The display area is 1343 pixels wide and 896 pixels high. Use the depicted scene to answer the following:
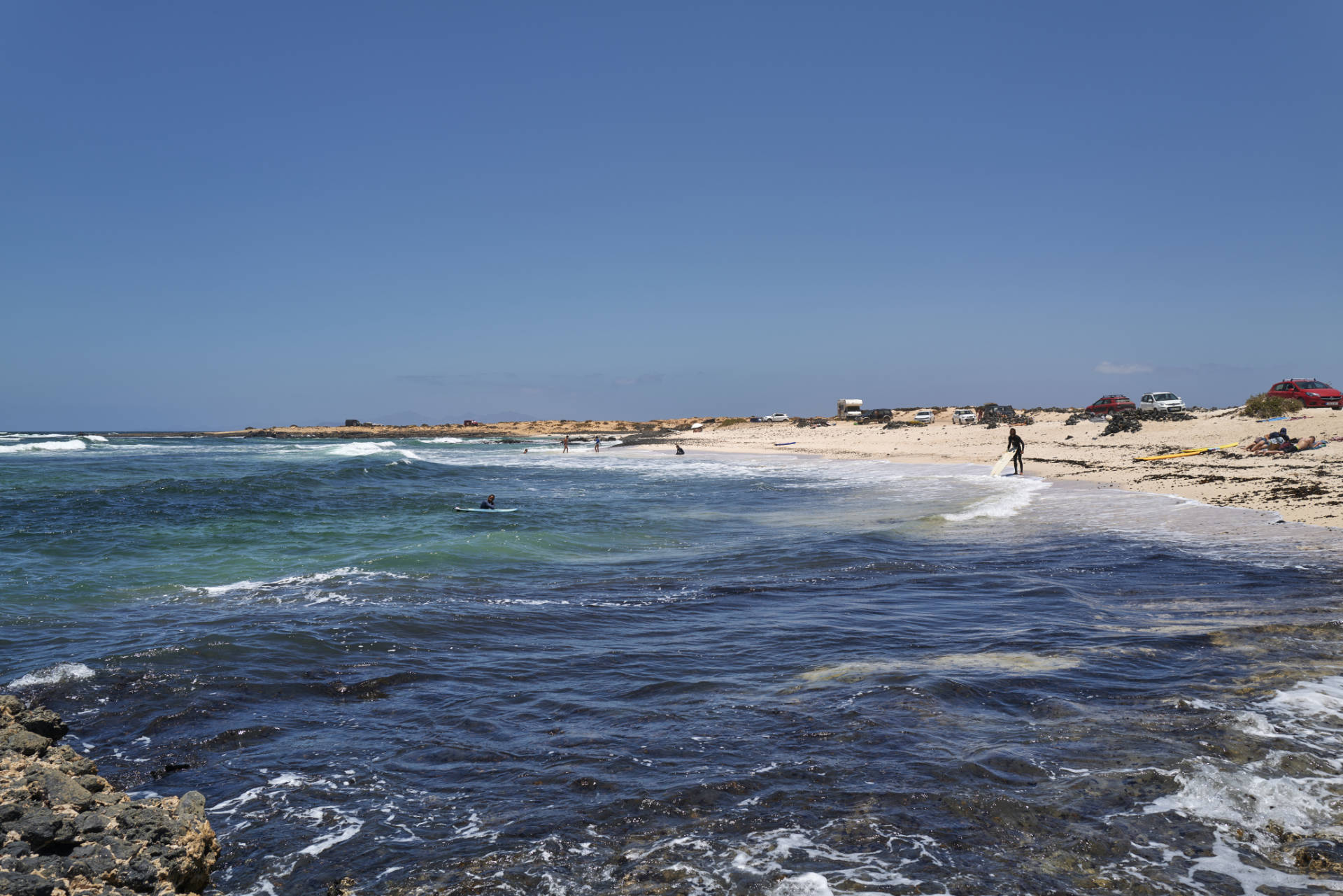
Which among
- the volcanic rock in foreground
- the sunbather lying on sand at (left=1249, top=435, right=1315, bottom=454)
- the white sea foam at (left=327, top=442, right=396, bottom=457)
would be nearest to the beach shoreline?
the sunbather lying on sand at (left=1249, top=435, right=1315, bottom=454)

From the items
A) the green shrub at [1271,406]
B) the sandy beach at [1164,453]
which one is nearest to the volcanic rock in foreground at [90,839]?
the sandy beach at [1164,453]

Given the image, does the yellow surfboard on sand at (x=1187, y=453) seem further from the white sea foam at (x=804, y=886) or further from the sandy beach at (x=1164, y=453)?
the white sea foam at (x=804, y=886)

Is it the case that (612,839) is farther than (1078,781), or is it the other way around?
(1078,781)

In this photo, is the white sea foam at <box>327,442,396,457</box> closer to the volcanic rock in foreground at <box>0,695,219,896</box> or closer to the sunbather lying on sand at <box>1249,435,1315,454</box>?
the sunbather lying on sand at <box>1249,435,1315,454</box>

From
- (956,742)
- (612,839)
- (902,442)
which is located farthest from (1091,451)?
(612,839)

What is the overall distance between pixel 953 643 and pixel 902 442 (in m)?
45.0

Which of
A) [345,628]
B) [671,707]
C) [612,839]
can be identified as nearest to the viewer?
[612,839]

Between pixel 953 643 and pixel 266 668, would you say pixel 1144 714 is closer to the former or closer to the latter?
pixel 953 643

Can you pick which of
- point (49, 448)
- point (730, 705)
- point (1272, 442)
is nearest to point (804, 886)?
point (730, 705)

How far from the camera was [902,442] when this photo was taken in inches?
2028

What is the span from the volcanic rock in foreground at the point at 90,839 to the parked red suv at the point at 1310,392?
A: 1606 inches

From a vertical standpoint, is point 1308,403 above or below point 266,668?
above

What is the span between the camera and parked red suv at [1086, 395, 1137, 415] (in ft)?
156

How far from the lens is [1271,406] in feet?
108
